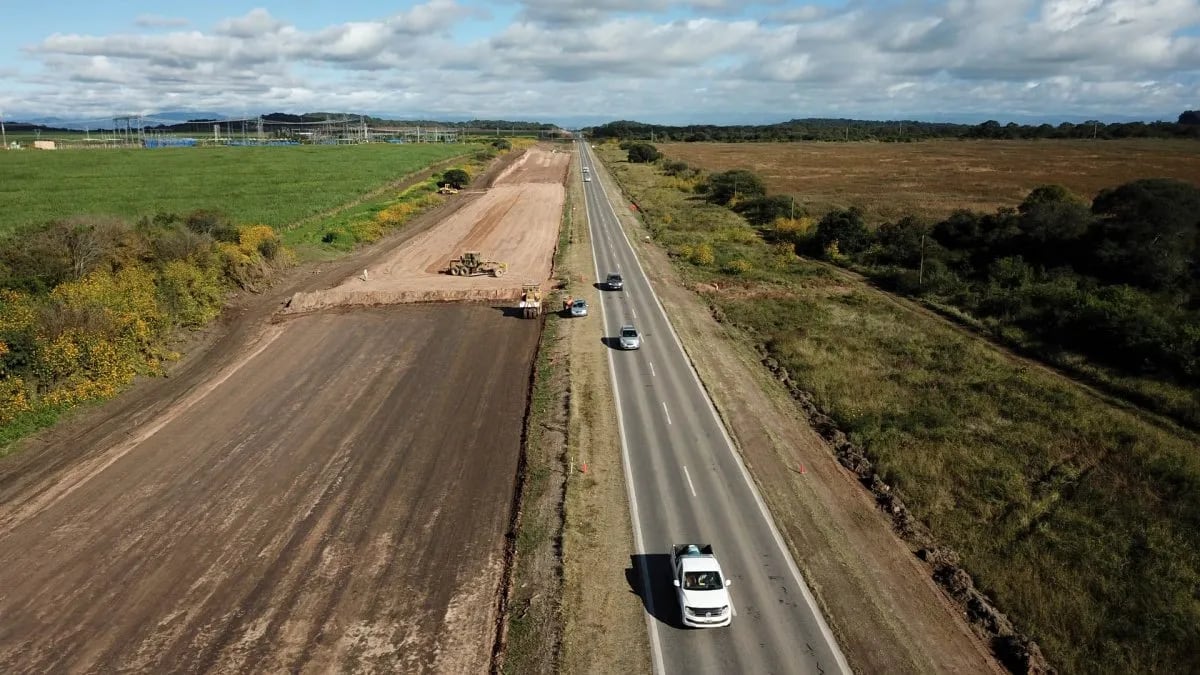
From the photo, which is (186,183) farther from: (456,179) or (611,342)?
(611,342)

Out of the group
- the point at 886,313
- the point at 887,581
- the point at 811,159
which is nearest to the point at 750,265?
the point at 886,313

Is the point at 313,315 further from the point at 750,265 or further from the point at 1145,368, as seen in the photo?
the point at 1145,368

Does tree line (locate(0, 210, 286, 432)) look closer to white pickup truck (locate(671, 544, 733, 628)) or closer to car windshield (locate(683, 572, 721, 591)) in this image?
white pickup truck (locate(671, 544, 733, 628))

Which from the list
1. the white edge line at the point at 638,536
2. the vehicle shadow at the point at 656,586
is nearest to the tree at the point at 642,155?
the white edge line at the point at 638,536

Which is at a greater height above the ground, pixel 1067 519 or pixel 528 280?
pixel 528 280

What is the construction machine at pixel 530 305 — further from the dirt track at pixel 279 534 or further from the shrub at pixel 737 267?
the shrub at pixel 737 267
